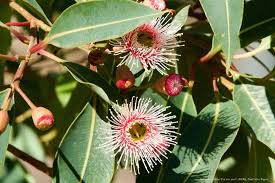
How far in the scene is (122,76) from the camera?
3.73 feet

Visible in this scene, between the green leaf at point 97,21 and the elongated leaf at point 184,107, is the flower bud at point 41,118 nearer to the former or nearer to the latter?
the green leaf at point 97,21

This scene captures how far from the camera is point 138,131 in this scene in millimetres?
1273

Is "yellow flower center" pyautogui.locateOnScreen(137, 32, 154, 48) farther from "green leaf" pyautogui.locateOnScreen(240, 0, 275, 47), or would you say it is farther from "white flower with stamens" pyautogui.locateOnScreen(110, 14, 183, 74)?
"green leaf" pyautogui.locateOnScreen(240, 0, 275, 47)

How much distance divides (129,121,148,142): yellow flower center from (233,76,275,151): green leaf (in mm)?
196

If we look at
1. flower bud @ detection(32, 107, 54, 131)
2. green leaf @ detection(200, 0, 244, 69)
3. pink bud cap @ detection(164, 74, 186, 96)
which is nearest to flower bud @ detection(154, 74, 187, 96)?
pink bud cap @ detection(164, 74, 186, 96)

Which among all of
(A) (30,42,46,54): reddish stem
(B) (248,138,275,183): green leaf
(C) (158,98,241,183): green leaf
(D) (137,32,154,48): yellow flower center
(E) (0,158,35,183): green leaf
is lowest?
(E) (0,158,35,183): green leaf

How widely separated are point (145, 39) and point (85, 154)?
24cm

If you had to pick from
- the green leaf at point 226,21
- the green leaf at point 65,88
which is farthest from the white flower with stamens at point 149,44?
the green leaf at point 65,88

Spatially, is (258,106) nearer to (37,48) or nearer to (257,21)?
(257,21)

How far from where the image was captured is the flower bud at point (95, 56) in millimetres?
1118

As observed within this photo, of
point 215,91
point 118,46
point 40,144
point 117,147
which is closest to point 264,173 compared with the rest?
point 215,91

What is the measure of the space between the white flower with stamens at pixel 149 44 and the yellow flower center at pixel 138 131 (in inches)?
4.5

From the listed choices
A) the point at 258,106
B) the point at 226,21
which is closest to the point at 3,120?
the point at 226,21

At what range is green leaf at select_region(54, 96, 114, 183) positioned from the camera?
3.92 feet
